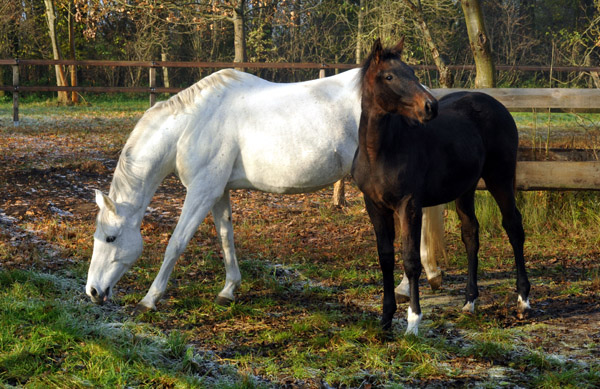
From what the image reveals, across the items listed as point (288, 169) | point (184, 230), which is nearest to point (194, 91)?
point (288, 169)

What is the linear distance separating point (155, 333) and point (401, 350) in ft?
5.46

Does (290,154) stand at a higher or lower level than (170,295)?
higher

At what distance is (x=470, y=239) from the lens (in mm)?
4840

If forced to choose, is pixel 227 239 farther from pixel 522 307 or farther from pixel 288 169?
pixel 522 307

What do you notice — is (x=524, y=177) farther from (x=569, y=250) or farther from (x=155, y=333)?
Result: (x=155, y=333)

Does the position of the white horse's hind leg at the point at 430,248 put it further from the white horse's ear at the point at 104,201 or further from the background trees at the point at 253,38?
the background trees at the point at 253,38

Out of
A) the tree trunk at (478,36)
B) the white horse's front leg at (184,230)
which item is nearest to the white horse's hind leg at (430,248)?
the white horse's front leg at (184,230)

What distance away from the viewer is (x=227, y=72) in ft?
16.8

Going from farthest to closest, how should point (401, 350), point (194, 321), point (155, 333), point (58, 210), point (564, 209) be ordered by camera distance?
point (58, 210) < point (564, 209) < point (194, 321) < point (155, 333) < point (401, 350)

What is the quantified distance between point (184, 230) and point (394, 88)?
1.97 metres

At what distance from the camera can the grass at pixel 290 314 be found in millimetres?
3578

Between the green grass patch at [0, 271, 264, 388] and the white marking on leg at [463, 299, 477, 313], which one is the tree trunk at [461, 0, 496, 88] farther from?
the green grass patch at [0, 271, 264, 388]

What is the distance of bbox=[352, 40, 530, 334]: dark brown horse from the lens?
3.82 meters

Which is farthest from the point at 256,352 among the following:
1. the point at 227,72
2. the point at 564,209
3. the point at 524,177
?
the point at 564,209
